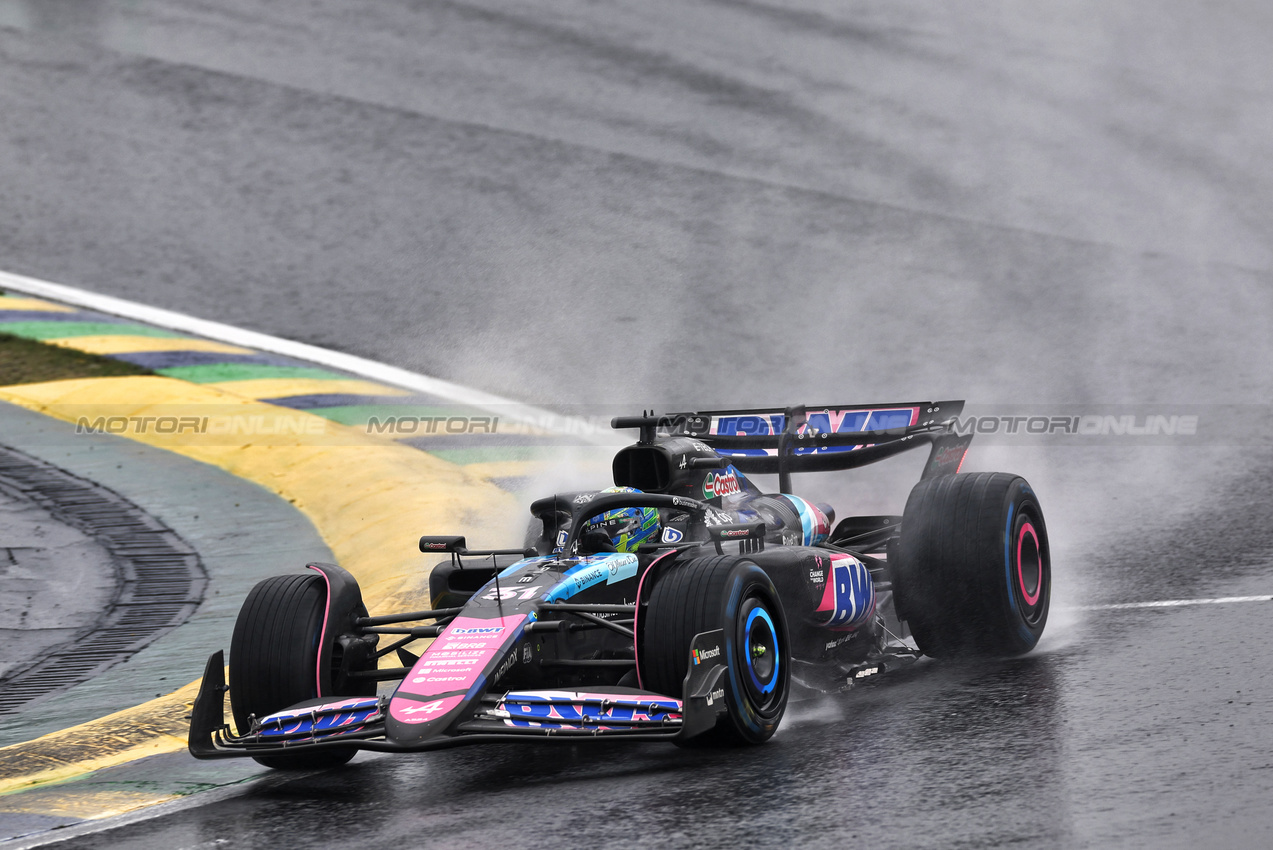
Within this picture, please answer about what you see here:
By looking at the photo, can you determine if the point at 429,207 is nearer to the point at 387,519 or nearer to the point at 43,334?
the point at 43,334

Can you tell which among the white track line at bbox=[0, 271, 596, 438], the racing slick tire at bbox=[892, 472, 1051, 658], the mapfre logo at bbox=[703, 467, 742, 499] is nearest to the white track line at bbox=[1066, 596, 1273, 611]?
the racing slick tire at bbox=[892, 472, 1051, 658]

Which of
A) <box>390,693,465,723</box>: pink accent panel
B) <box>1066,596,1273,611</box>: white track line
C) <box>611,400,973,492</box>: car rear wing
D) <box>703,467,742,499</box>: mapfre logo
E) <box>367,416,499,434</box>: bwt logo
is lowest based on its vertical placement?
<box>1066,596,1273,611</box>: white track line

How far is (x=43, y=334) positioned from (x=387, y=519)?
4756mm

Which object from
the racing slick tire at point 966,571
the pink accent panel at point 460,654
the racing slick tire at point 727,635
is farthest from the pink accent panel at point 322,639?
the racing slick tire at point 966,571

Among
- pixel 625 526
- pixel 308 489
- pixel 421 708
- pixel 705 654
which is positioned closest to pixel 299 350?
pixel 308 489

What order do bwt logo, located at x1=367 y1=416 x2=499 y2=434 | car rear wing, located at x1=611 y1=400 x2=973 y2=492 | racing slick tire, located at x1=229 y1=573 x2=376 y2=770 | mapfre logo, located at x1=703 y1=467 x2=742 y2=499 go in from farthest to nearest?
bwt logo, located at x1=367 y1=416 x2=499 y2=434 → car rear wing, located at x1=611 y1=400 x2=973 y2=492 → mapfre logo, located at x1=703 y1=467 x2=742 y2=499 → racing slick tire, located at x1=229 y1=573 x2=376 y2=770

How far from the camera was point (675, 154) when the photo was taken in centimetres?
1596

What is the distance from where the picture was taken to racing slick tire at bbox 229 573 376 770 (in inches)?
224

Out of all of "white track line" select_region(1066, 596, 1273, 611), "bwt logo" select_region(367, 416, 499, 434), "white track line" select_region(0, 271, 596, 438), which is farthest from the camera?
"white track line" select_region(0, 271, 596, 438)

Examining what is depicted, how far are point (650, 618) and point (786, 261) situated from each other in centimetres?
873

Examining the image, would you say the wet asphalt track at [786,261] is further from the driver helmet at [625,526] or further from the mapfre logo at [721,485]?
the mapfre logo at [721,485]

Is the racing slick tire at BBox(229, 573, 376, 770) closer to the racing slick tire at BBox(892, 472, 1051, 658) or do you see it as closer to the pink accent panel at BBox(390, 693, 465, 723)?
the pink accent panel at BBox(390, 693, 465, 723)

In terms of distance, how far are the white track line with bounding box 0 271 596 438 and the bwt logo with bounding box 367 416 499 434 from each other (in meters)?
0.24

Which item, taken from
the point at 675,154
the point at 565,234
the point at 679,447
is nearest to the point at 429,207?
the point at 565,234
